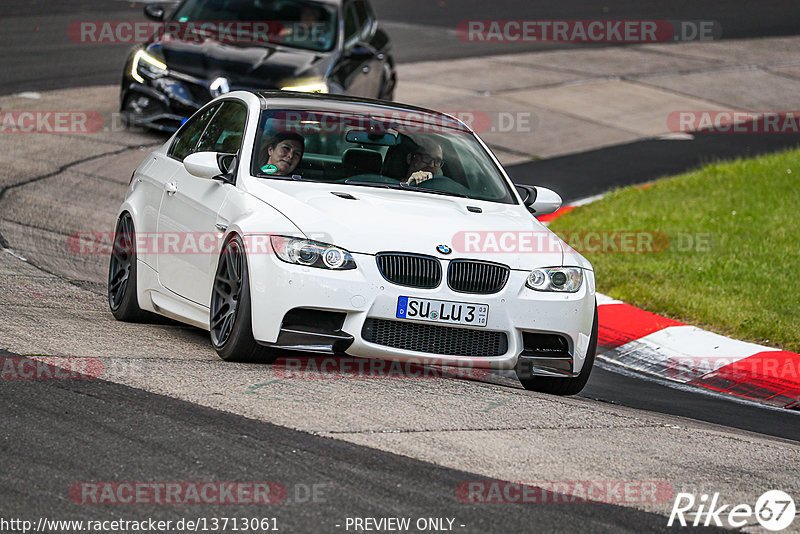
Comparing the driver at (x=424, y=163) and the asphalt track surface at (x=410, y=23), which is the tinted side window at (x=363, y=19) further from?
the driver at (x=424, y=163)

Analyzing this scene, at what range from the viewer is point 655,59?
2427 cm

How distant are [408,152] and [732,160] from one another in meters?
9.84

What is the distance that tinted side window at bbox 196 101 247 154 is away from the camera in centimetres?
804

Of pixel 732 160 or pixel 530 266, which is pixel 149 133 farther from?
pixel 530 266

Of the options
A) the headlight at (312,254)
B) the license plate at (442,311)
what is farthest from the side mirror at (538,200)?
the headlight at (312,254)

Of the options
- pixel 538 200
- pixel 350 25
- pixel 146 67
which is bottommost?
pixel 538 200

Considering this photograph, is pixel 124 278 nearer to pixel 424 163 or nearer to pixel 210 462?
pixel 424 163

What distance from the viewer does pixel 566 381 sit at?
746 cm

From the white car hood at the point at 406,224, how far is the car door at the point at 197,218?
32cm

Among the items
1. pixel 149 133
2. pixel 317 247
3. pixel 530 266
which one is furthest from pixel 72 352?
pixel 149 133

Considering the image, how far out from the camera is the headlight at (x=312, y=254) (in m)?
6.73

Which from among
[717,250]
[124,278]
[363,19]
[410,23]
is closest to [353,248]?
[124,278]

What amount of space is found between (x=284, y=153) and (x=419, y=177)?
84 cm

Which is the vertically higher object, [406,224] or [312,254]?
[406,224]
